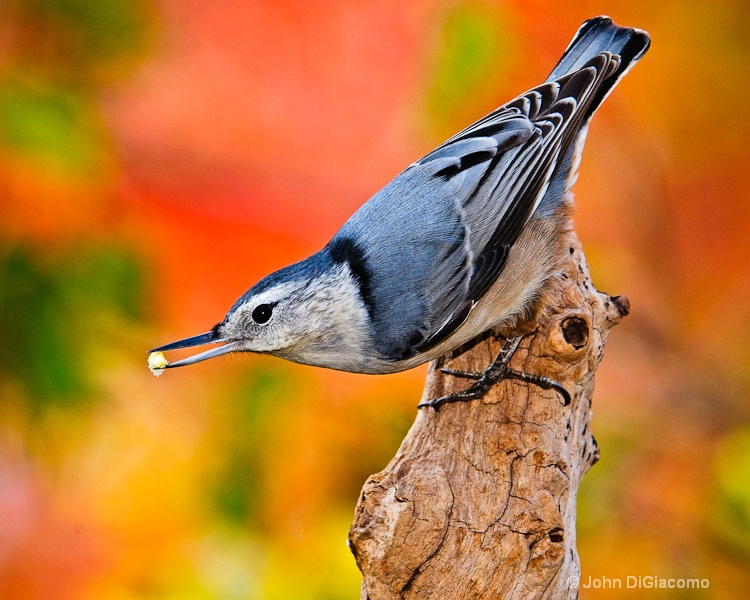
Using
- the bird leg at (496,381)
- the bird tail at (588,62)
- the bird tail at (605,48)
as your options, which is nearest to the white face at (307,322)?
the bird leg at (496,381)

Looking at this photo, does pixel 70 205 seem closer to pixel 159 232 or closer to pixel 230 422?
pixel 159 232

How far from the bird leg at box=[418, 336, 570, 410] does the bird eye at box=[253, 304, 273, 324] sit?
414 mm

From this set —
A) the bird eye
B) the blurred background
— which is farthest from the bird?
the blurred background

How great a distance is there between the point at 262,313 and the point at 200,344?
13 centimetres

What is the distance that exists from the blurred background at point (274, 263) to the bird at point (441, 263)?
0.51 meters

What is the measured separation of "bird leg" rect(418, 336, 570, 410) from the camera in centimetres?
165

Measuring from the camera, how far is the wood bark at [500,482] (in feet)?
4.58

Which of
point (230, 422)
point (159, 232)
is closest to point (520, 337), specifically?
point (230, 422)

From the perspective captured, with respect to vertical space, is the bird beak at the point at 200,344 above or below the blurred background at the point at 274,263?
below

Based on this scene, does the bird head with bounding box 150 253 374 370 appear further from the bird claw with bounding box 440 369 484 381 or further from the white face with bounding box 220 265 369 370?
the bird claw with bounding box 440 369 484 381

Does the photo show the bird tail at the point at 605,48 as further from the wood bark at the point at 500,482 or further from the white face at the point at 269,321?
the white face at the point at 269,321

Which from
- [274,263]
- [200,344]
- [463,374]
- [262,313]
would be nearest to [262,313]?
[262,313]

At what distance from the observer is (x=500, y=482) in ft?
4.97

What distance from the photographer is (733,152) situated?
2578mm
